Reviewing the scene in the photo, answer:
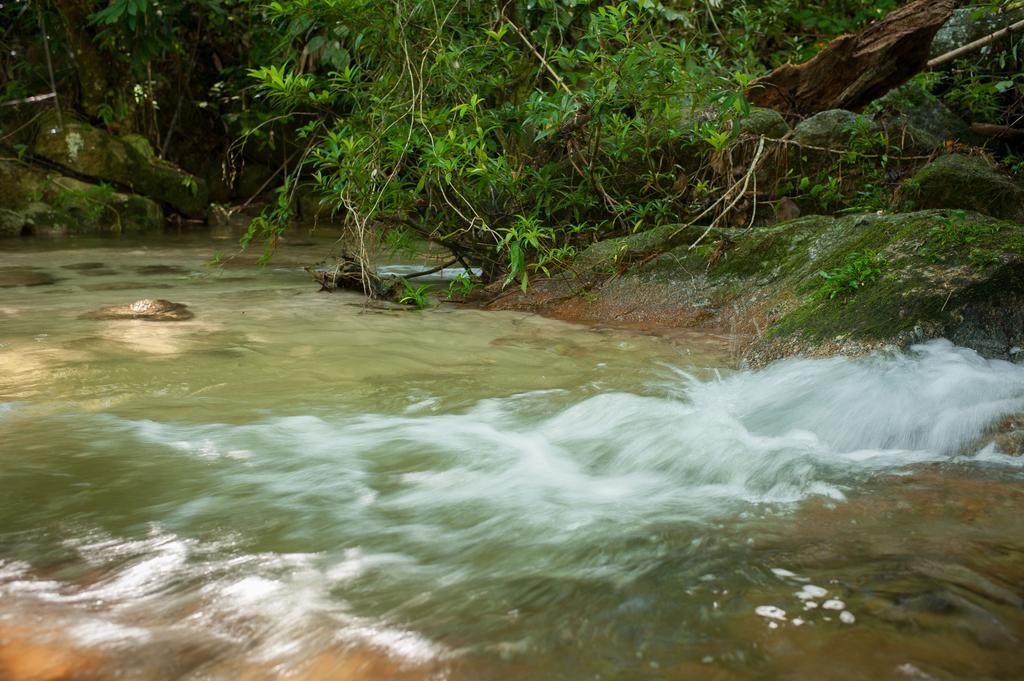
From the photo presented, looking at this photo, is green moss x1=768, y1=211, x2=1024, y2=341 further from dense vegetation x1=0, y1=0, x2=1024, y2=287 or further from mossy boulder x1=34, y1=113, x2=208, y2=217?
mossy boulder x1=34, y1=113, x2=208, y2=217

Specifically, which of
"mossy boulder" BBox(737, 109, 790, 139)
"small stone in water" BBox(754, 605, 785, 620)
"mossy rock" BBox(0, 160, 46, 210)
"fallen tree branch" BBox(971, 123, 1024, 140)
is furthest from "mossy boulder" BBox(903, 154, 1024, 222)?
"mossy rock" BBox(0, 160, 46, 210)

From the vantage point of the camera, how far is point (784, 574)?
5.99 ft

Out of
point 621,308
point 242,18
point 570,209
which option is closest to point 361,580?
point 621,308

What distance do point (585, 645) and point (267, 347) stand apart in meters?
3.01

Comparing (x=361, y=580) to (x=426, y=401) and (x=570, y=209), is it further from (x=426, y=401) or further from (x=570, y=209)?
(x=570, y=209)

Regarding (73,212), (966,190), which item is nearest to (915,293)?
(966,190)

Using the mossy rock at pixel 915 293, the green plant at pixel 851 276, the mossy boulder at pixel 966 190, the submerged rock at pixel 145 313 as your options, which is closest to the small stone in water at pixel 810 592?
the mossy rock at pixel 915 293

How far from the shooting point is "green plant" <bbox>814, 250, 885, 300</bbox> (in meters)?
3.73

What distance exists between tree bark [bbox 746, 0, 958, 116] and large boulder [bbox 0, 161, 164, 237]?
26.4 ft

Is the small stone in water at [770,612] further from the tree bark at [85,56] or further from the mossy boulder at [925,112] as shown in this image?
the tree bark at [85,56]

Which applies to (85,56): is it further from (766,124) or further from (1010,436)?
(1010,436)

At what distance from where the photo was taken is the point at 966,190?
5.63m

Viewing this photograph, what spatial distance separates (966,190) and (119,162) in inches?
399

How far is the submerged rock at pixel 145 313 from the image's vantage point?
4766 mm
